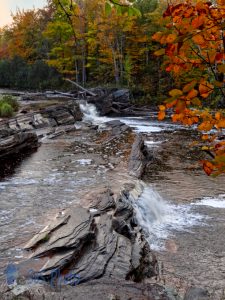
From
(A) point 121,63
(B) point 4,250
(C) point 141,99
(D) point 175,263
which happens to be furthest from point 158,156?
(A) point 121,63

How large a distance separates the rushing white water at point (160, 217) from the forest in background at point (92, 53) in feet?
60.7

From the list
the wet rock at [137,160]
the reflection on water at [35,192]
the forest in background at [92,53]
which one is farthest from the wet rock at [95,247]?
the forest in background at [92,53]

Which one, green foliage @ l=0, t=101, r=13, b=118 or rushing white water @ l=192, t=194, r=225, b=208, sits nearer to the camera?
rushing white water @ l=192, t=194, r=225, b=208

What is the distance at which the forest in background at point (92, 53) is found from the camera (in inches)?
1389

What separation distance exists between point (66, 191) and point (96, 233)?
153 inches

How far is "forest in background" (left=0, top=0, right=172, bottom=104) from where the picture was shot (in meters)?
35.3

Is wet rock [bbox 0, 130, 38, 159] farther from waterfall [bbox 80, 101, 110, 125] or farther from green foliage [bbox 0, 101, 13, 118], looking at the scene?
waterfall [bbox 80, 101, 110, 125]

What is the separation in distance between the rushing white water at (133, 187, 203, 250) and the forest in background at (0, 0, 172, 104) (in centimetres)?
1850

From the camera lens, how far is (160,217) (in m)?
9.69

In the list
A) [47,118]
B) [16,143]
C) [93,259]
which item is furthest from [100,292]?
[47,118]

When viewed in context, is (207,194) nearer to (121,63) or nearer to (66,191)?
(66,191)

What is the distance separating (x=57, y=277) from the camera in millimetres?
5195

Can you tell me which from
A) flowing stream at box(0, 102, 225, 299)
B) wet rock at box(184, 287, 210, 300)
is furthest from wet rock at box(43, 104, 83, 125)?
wet rock at box(184, 287, 210, 300)

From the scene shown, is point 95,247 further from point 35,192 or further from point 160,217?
point 35,192
